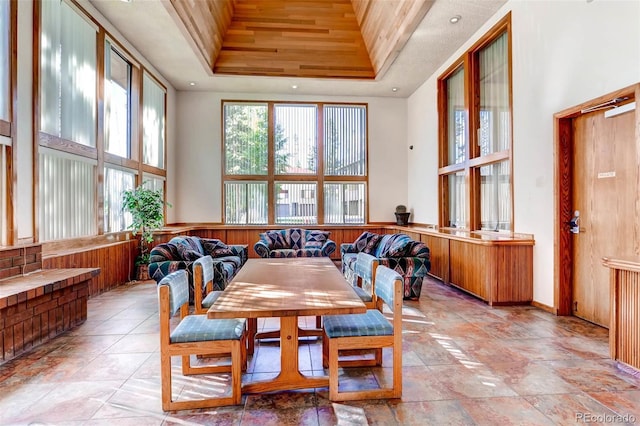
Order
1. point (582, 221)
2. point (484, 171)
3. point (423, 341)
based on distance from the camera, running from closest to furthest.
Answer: point (423, 341)
point (582, 221)
point (484, 171)

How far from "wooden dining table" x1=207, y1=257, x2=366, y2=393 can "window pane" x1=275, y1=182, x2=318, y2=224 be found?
17.7 feet

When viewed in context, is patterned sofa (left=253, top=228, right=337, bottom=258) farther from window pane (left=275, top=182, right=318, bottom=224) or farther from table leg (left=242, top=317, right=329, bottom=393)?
table leg (left=242, top=317, right=329, bottom=393)

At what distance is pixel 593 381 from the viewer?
2.39 m

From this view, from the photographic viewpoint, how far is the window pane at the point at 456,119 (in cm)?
610

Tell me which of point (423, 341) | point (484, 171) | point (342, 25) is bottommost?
point (423, 341)

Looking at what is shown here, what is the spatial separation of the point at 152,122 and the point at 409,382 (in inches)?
261

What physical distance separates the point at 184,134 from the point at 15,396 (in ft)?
22.2

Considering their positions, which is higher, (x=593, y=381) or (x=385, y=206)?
(x=385, y=206)

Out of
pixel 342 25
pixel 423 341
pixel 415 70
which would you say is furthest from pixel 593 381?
pixel 342 25

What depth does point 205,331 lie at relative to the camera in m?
2.11

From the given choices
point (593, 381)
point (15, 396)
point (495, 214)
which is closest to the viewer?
point (15, 396)

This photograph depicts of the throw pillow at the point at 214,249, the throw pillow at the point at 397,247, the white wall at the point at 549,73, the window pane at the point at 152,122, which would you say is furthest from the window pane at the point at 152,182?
the white wall at the point at 549,73

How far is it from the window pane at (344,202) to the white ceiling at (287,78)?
221 centimetres

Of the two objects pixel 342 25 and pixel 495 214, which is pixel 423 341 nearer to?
pixel 495 214
